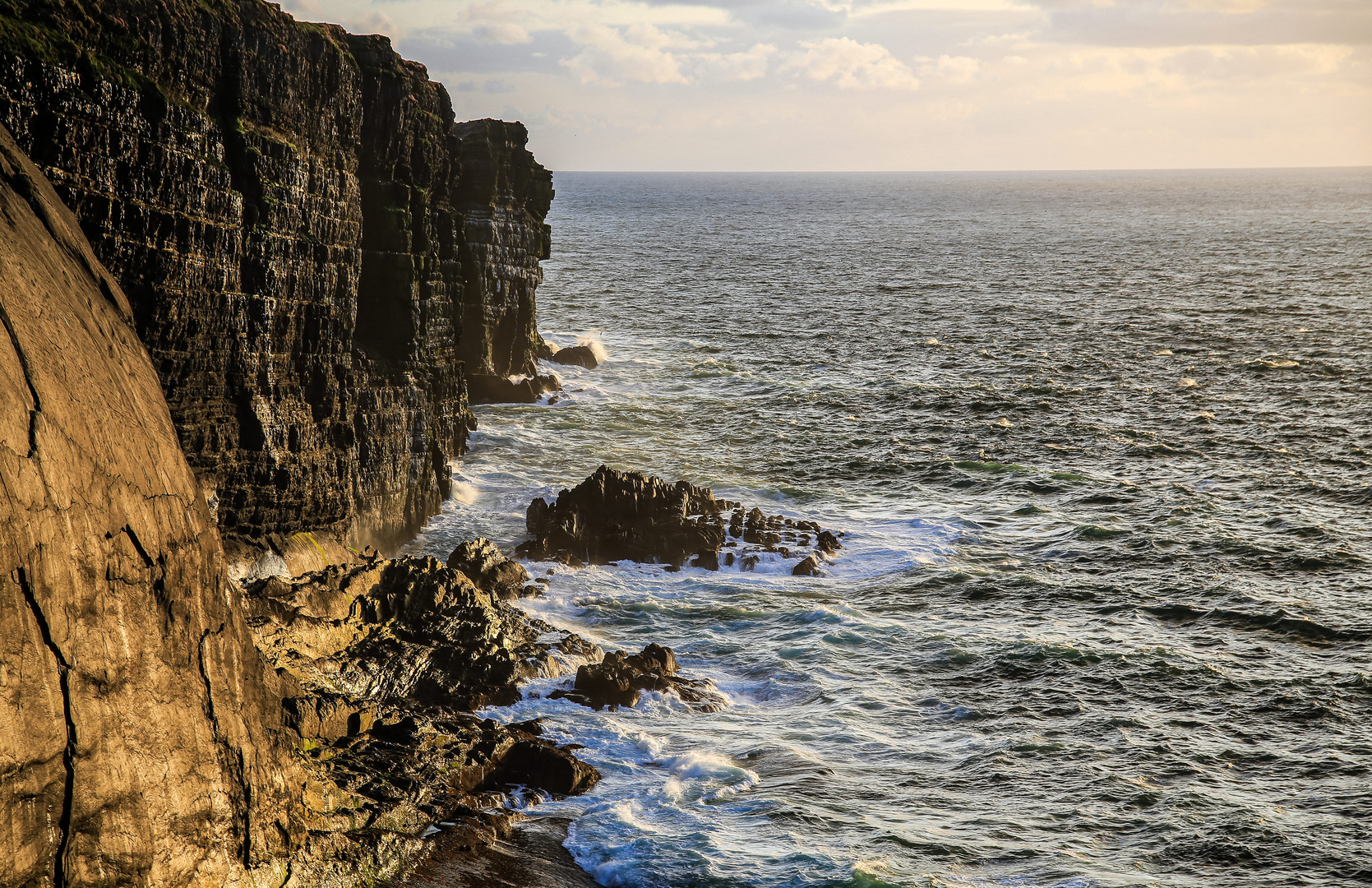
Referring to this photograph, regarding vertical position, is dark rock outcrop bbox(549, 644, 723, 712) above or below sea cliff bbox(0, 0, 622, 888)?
below

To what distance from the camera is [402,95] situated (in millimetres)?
30500

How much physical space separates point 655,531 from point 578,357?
28.2 metres

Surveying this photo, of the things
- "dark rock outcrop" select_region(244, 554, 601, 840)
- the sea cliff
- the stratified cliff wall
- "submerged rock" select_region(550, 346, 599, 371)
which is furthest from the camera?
"submerged rock" select_region(550, 346, 599, 371)

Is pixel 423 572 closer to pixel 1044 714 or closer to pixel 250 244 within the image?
pixel 250 244

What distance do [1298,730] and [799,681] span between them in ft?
36.2

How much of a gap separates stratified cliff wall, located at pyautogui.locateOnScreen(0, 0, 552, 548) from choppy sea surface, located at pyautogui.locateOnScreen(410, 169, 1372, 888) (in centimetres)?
546

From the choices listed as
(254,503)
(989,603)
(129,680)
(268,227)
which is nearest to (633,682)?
(254,503)

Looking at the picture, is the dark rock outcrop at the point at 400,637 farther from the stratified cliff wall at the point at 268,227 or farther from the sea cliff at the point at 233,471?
the stratified cliff wall at the point at 268,227

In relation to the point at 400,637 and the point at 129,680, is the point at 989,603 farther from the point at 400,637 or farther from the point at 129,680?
the point at 129,680

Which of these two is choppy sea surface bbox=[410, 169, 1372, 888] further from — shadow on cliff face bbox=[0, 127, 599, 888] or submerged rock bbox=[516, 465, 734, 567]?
shadow on cliff face bbox=[0, 127, 599, 888]

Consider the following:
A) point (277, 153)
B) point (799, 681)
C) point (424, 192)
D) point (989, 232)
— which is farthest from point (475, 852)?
point (989, 232)

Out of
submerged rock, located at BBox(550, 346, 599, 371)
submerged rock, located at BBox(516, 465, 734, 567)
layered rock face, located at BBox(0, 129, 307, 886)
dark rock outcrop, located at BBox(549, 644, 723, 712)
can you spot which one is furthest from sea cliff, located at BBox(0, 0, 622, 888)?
submerged rock, located at BBox(550, 346, 599, 371)

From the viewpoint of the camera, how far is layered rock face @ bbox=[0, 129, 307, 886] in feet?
35.3

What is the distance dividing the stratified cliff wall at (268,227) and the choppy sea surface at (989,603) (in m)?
5.46
